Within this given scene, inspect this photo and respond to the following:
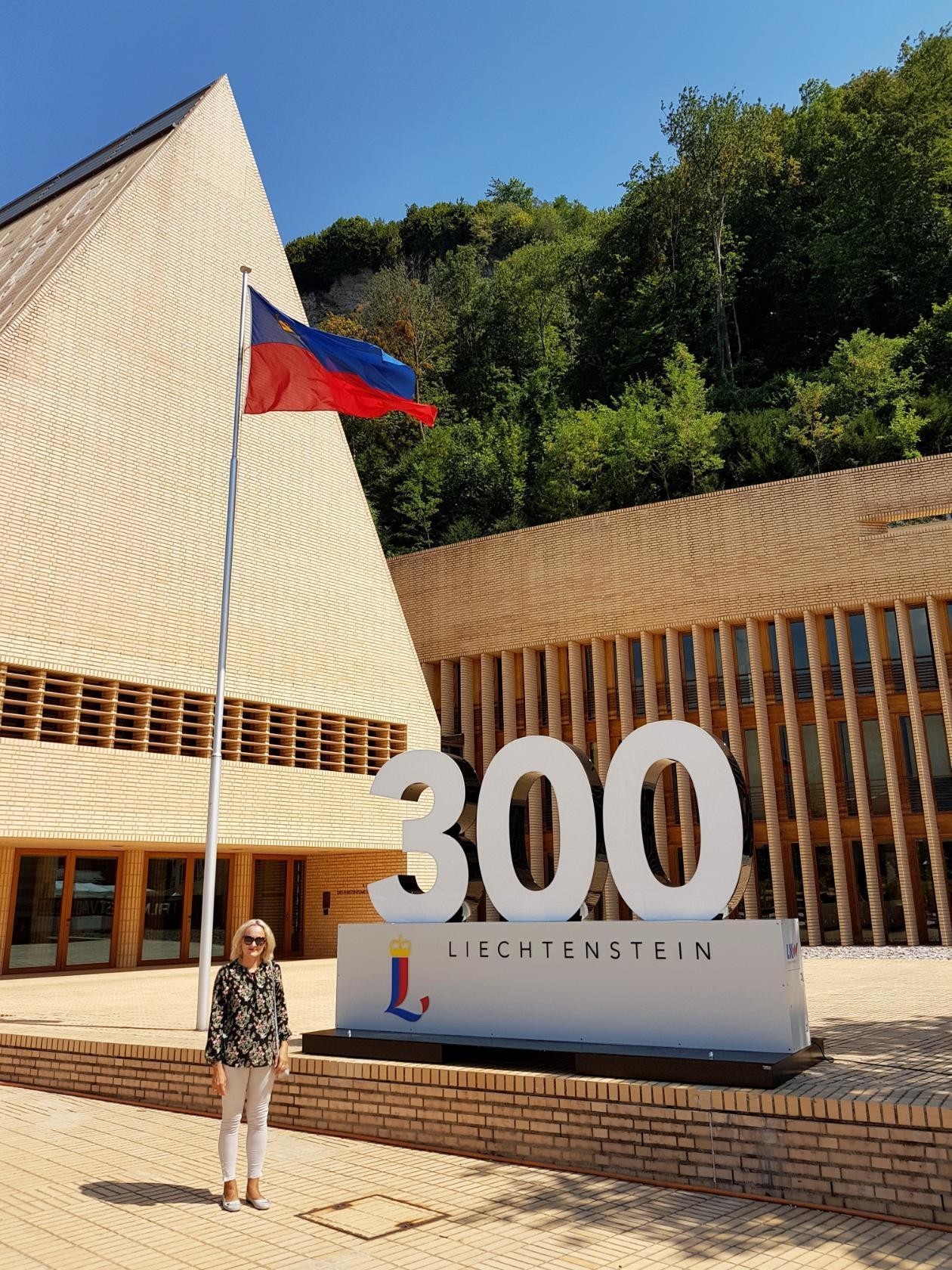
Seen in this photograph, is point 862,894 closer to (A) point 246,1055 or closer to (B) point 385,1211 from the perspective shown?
(B) point 385,1211

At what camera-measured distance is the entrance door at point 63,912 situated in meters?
16.8

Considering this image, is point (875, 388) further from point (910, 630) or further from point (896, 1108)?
point (896, 1108)

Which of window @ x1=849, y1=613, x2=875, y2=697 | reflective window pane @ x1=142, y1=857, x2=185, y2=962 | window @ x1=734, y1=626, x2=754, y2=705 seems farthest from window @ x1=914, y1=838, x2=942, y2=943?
reflective window pane @ x1=142, y1=857, x2=185, y2=962

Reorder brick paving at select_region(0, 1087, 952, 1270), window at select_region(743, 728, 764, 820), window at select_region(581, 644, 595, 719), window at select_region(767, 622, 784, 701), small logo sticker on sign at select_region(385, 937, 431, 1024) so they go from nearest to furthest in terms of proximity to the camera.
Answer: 1. brick paving at select_region(0, 1087, 952, 1270)
2. small logo sticker on sign at select_region(385, 937, 431, 1024)
3. window at select_region(743, 728, 764, 820)
4. window at select_region(767, 622, 784, 701)
5. window at select_region(581, 644, 595, 719)

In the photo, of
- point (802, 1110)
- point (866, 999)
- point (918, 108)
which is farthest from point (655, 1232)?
point (918, 108)

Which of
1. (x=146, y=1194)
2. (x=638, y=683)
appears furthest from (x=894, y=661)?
(x=146, y=1194)

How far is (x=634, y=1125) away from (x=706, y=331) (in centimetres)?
3885

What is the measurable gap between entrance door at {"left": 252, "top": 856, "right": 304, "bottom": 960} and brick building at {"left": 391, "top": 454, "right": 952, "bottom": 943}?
22.9ft

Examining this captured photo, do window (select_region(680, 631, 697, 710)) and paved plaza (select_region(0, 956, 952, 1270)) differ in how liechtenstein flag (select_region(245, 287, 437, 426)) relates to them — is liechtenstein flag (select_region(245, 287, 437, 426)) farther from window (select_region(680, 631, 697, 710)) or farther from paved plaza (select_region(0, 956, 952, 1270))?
window (select_region(680, 631, 697, 710))

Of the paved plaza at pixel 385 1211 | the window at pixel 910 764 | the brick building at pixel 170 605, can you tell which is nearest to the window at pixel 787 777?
the window at pixel 910 764

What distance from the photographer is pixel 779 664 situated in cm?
2266

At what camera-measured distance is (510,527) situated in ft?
117

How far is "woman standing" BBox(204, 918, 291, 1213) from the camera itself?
5.06 m

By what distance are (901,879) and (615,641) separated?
8.56m
